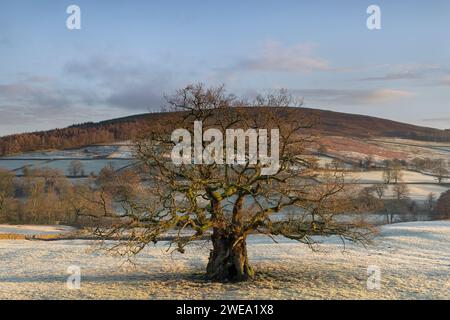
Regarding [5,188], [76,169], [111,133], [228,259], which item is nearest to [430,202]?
[228,259]

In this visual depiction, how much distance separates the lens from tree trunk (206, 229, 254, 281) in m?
21.7

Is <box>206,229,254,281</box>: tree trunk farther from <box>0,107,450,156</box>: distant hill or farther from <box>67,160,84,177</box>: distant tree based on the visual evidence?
<box>67,160,84,177</box>: distant tree

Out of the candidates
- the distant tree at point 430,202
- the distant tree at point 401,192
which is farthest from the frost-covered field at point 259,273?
the distant tree at point 401,192

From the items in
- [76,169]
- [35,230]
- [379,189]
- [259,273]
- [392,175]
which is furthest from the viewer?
[76,169]

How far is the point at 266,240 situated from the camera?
141ft

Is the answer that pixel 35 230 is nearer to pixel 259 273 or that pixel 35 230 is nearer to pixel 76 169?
pixel 76 169

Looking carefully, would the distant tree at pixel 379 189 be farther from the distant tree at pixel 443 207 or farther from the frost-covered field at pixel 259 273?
the frost-covered field at pixel 259 273

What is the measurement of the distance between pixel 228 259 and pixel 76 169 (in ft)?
281

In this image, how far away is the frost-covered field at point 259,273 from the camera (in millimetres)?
19438

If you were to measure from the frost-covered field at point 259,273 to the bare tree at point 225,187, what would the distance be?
6.57 feet

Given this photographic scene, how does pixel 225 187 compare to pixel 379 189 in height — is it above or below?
above

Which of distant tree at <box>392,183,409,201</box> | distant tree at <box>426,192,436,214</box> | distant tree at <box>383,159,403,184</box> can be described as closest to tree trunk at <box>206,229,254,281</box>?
distant tree at <box>426,192,436,214</box>

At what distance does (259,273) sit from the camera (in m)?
23.7
